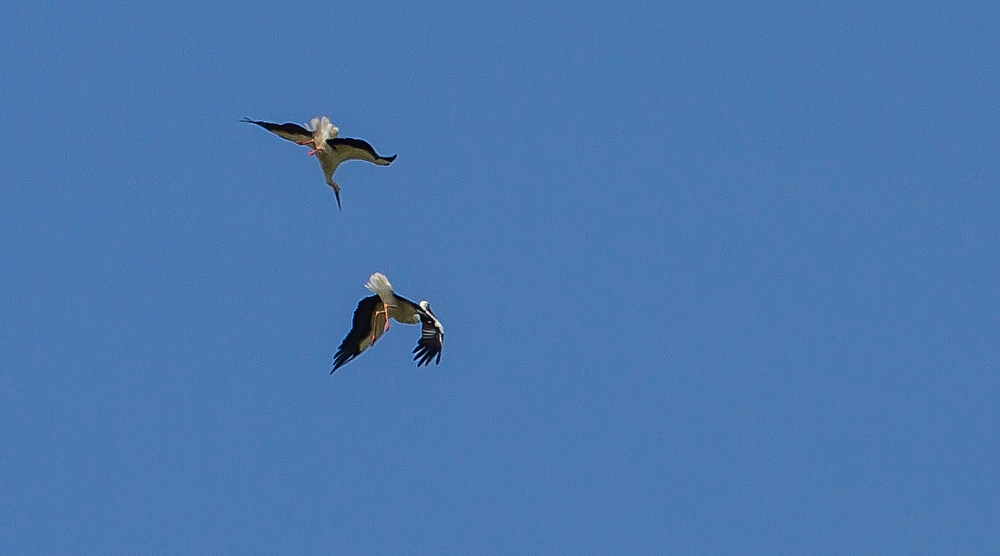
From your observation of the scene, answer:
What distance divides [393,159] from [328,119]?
5.48 feet

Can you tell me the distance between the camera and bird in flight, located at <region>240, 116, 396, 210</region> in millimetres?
31250

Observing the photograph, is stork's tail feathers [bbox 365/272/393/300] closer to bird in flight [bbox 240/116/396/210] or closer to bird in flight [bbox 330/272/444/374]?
bird in flight [bbox 330/272/444/374]

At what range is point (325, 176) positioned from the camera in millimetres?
33875

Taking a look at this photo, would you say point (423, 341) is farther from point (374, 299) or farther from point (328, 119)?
point (328, 119)

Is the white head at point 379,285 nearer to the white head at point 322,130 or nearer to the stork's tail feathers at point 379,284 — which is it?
the stork's tail feathers at point 379,284

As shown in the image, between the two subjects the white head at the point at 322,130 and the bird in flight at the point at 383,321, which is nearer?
the bird in flight at the point at 383,321

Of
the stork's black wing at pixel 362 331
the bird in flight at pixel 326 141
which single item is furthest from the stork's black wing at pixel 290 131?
the stork's black wing at pixel 362 331

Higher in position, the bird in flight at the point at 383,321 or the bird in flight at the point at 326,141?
the bird in flight at the point at 326,141

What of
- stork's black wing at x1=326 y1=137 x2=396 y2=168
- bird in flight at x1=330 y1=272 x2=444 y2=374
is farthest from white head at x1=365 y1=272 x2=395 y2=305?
stork's black wing at x1=326 y1=137 x2=396 y2=168

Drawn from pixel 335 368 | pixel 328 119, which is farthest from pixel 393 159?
pixel 335 368

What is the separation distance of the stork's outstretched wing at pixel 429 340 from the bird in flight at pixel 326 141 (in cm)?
313

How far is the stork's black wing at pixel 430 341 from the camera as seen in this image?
28.9 meters

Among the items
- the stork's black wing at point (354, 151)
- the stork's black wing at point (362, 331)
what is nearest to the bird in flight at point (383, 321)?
the stork's black wing at point (362, 331)

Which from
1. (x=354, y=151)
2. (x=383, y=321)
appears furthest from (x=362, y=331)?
(x=354, y=151)
